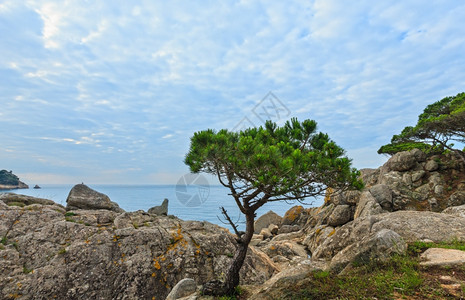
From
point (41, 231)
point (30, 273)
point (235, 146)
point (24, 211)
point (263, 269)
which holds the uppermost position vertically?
point (235, 146)

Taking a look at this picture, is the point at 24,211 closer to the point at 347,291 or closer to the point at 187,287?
the point at 187,287

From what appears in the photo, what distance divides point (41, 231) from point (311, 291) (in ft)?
31.9

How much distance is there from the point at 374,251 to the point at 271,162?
4819mm

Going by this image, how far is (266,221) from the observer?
3177cm

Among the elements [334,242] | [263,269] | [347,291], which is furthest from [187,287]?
[334,242]

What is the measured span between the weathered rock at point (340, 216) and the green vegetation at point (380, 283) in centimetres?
1280

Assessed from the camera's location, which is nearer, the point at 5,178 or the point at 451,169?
the point at 451,169

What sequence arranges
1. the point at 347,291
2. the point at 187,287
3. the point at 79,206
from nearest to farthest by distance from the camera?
1. the point at 347,291
2. the point at 187,287
3. the point at 79,206

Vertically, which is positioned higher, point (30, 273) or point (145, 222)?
point (145, 222)

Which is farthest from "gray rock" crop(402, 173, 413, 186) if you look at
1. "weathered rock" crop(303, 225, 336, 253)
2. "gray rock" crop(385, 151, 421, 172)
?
"weathered rock" crop(303, 225, 336, 253)

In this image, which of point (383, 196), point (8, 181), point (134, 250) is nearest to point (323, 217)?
point (383, 196)

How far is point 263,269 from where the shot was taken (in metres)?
10.1

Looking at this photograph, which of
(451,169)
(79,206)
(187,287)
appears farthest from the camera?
(451,169)

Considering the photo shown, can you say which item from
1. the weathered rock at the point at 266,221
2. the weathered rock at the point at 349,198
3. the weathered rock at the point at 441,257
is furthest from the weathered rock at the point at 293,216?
the weathered rock at the point at 441,257
